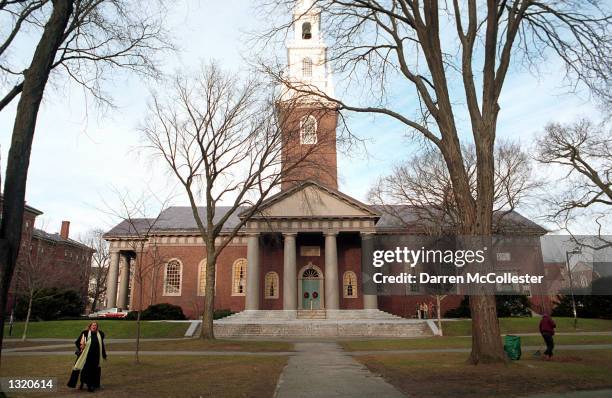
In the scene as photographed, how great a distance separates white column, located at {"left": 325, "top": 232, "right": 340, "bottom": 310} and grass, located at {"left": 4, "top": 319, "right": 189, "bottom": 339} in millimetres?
10587

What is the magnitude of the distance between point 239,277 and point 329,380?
1237 inches

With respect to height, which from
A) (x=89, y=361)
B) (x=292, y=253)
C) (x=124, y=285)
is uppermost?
(x=292, y=253)

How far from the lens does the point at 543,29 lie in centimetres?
1339

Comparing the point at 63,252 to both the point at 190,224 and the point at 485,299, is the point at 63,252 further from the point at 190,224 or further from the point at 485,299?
the point at 485,299

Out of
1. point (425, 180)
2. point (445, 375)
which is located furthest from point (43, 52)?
point (425, 180)

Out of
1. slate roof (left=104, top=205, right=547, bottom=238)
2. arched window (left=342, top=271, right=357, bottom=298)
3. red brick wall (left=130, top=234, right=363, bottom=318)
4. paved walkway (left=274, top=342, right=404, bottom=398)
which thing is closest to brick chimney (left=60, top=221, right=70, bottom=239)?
slate roof (left=104, top=205, right=547, bottom=238)

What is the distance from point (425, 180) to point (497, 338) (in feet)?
75.2

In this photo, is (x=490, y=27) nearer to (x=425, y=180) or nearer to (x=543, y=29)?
(x=543, y=29)

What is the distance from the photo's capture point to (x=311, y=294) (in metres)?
39.0

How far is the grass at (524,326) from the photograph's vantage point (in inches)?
1112

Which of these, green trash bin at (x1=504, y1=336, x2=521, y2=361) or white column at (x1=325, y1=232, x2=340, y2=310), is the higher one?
white column at (x1=325, y1=232, x2=340, y2=310)

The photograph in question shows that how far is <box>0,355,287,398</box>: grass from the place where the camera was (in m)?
9.47

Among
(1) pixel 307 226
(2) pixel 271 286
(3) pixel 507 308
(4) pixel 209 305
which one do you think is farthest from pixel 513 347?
(2) pixel 271 286

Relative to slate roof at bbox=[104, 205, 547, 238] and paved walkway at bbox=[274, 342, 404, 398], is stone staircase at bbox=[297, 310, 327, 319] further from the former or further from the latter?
paved walkway at bbox=[274, 342, 404, 398]
